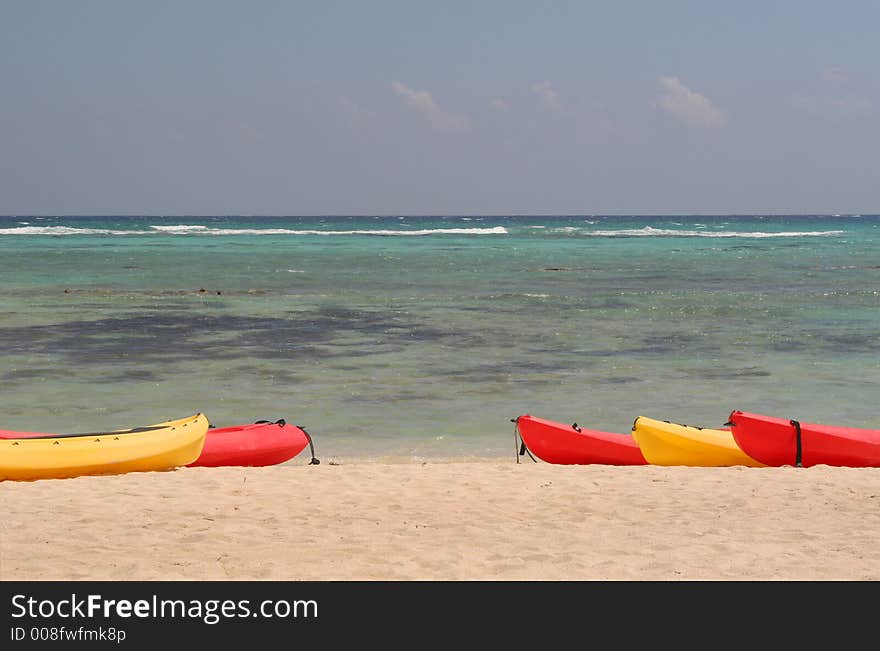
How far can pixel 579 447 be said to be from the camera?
33.1ft

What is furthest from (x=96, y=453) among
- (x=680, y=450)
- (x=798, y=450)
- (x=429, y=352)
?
(x=429, y=352)

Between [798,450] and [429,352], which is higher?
[798,450]

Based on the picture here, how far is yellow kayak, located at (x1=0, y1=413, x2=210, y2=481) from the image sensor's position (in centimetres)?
891

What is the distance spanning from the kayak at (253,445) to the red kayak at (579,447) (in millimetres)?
2193

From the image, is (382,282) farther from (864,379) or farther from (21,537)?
(21,537)

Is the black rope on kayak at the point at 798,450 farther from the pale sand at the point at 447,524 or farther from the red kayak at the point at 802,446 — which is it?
the pale sand at the point at 447,524

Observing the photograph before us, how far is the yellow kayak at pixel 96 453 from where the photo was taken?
8906 millimetres

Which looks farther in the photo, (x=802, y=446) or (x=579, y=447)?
(x=579, y=447)

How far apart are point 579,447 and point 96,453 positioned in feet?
14.4

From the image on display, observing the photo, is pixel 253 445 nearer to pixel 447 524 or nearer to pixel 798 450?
pixel 447 524

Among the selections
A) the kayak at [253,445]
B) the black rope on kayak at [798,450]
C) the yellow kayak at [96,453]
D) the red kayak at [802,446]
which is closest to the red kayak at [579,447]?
the red kayak at [802,446]

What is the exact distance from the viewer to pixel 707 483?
9.12 meters

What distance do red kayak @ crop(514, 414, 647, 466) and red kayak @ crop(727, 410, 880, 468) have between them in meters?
1.05

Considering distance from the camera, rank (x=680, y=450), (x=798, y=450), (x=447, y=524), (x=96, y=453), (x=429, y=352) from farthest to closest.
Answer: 1. (x=429, y=352)
2. (x=680, y=450)
3. (x=798, y=450)
4. (x=96, y=453)
5. (x=447, y=524)
